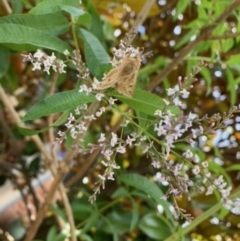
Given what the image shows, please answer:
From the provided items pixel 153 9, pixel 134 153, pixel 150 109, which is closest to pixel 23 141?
pixel 134 153

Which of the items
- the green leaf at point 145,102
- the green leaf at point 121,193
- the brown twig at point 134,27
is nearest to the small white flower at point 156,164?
the green leaf at point 145,102

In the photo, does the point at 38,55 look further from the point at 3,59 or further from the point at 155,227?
the point at 155,227

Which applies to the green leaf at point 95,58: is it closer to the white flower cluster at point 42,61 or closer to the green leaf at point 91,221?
the white flower cluster at point 42,61

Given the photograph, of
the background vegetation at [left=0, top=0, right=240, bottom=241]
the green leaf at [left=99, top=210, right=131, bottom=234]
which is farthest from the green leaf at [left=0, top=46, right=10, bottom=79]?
the green leaf at [left=99, top=210, right=131, bottom=234]

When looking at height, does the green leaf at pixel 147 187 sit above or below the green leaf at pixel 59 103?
below

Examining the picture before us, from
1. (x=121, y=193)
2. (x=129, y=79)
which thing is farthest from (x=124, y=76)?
(x=121, y=193)

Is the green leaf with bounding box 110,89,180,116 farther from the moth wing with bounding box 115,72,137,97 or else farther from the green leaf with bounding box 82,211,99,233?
the green leaf with bounding box 82,211,99,233
